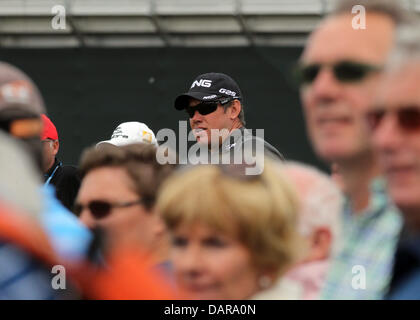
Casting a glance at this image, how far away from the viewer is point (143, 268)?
6.70ft

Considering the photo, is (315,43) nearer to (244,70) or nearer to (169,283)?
(169,283)

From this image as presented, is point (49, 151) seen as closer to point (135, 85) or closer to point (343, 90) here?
point (135, 85)

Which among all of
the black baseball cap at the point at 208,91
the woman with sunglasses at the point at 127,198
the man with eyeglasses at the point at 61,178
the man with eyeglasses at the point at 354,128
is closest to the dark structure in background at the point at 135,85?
the man with eyeglasses at the point at 61,178

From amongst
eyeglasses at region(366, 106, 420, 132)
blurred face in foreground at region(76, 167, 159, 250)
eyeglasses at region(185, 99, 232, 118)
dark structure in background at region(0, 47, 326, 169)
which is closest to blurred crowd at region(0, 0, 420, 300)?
eyeglasses at region(366, 106, 420, 132)

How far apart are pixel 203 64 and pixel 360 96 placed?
726 centimetres

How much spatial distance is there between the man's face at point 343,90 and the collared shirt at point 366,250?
0.41ft

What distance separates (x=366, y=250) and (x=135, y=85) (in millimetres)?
7921

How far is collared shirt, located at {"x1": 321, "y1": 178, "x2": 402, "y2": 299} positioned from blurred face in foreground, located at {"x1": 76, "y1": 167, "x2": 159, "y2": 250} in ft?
2.13

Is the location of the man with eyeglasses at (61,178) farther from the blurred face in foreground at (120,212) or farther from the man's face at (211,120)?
the blurred face in foreground at (120,212)

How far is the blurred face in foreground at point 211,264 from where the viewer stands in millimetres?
2084

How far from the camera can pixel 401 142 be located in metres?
1.84

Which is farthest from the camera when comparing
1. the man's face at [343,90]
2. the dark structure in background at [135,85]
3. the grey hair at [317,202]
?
the dark structure in background at [135,85]

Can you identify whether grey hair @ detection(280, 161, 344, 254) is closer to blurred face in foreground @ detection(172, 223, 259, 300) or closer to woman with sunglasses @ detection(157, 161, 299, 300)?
woman with sunglasses @ detection(157, 161, 299, 300)
